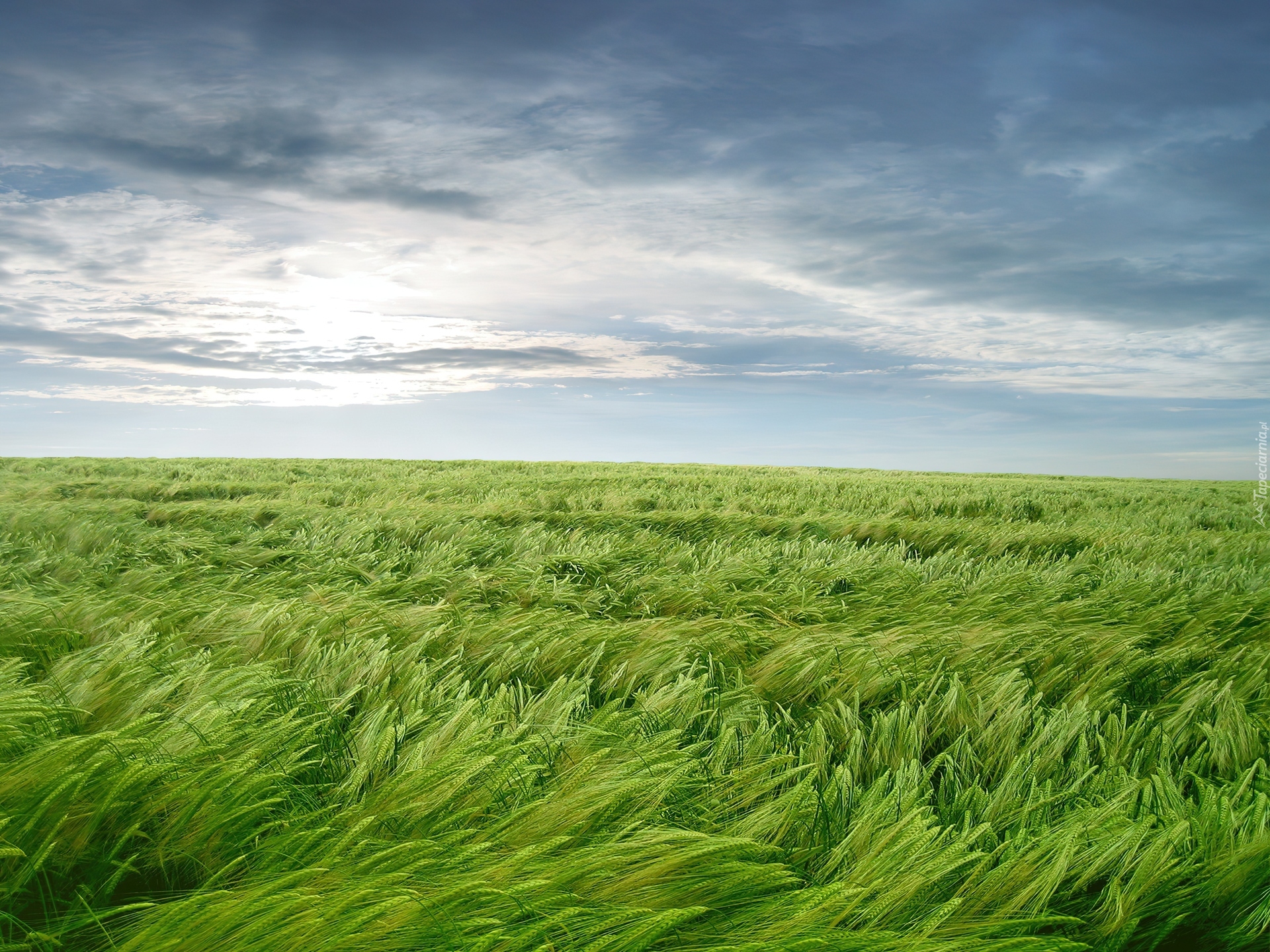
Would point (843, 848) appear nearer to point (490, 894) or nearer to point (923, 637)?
point (490, 894)

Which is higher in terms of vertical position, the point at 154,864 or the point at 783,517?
the point at 783,517

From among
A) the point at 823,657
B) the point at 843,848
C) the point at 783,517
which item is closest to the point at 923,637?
the point at 823,657

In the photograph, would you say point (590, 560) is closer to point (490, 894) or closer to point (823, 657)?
point (823, 657)

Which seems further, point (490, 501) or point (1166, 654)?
point (490, 501)

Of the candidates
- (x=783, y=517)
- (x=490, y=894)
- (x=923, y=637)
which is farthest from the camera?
(x=783, y=517)

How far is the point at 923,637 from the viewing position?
2641 mm

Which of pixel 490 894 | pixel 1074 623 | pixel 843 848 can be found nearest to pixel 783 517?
pixel 1074 623

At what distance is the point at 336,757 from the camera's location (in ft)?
5.32

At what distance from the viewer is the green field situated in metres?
1.09

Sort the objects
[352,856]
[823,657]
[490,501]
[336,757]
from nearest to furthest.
Answer: [352,856] → [336,757] → [823,657] → [490,501]

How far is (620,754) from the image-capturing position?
5.35 feet

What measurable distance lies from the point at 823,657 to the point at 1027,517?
6.63 m

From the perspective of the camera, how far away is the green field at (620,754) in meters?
1.09

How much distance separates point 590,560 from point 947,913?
2.87 m
